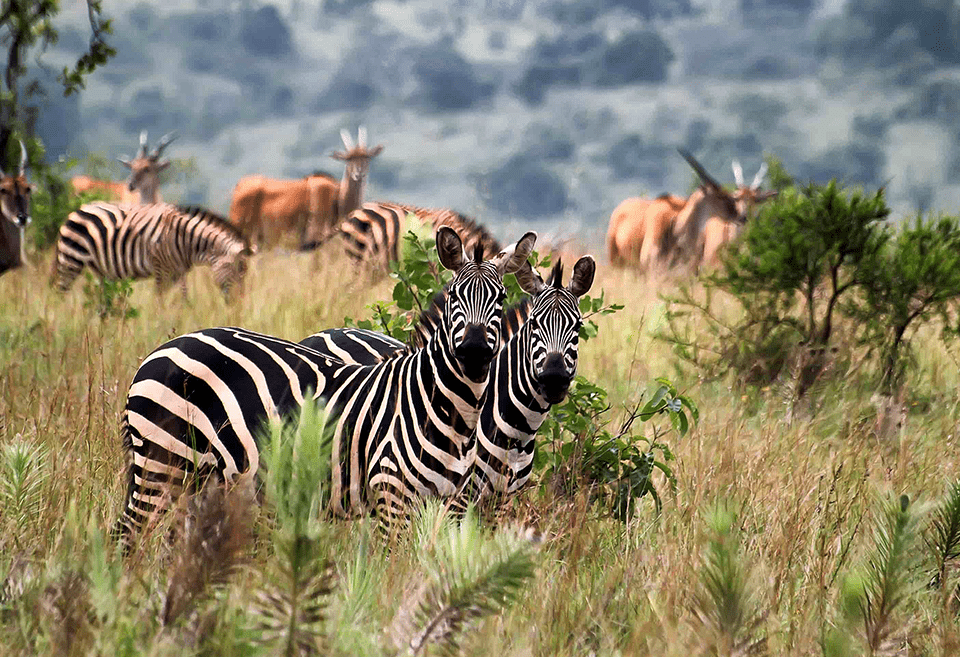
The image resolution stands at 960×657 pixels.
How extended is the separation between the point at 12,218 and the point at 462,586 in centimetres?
744

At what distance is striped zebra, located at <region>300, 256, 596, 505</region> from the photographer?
307 cm

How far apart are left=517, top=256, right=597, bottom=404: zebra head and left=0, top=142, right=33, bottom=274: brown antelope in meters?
5.72

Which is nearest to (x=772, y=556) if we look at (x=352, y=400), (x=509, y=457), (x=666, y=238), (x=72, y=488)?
(x=509, y=457)

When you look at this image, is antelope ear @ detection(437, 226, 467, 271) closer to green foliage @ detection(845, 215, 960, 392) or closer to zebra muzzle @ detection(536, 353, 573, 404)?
zebra muzzle @ detection(536, 353, 573, 404)

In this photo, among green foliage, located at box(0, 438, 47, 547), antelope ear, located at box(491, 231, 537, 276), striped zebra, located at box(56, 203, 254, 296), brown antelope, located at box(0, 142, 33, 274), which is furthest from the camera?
striped zebra, located at box(56, 203, 254, 296)

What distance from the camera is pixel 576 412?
3965mm

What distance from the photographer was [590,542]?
316cm

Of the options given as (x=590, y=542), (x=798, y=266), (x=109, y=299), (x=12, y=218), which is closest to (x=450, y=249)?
(x=590, y=542)

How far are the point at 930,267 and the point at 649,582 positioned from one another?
4592mm

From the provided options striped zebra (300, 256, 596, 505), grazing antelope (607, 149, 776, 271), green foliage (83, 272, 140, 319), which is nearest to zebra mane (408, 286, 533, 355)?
striped zebra (300, 256, 596, 505)

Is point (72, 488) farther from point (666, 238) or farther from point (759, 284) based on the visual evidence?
point (666, 238)

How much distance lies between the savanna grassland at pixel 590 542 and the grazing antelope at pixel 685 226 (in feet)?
20.2

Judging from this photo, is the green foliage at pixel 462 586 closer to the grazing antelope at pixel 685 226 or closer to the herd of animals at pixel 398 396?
the herd of animals at pixel 398 396

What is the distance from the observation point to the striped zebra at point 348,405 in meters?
3.00
